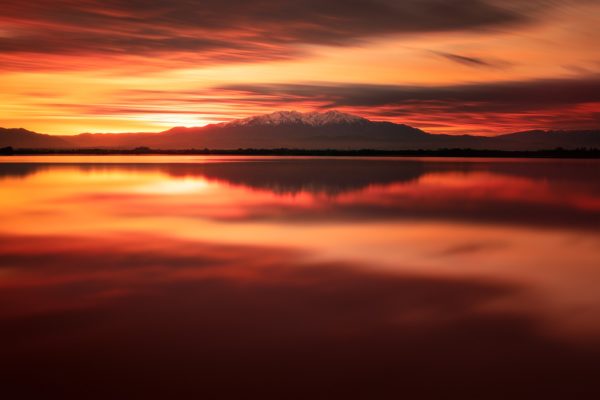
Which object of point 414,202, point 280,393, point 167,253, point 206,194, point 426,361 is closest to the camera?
point 280,393

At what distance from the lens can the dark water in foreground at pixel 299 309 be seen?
5.33 m

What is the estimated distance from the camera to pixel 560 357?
5.96m

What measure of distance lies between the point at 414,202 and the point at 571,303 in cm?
1424

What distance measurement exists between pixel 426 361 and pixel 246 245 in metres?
7.27

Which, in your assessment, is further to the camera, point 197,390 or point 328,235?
point 328,235

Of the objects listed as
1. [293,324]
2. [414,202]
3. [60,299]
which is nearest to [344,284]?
[293,324]

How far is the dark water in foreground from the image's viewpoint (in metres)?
5.33

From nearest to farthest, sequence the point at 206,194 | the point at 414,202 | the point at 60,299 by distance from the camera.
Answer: the point at 60,299, the point at 414,202, the point at 206,194

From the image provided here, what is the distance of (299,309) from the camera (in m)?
7.62

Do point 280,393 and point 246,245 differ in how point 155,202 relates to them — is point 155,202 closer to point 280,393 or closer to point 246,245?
point 246,245

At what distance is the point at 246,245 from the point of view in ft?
41.6

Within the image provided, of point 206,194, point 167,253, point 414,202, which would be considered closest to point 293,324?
point 167,253

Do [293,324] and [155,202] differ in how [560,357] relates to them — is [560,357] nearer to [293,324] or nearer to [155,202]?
[293,324]

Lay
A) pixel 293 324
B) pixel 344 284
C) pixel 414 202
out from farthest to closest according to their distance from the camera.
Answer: pixel 414 202
pixel 344 284
pixel 293 324
